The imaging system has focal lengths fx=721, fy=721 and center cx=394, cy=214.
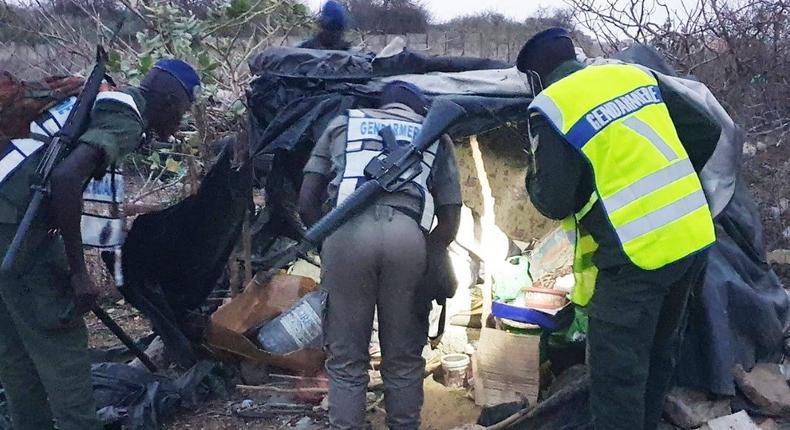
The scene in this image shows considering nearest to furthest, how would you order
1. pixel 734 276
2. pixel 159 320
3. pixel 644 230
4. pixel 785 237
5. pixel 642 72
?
pixel 644 230, pixel 642 72, pixel 734 276, pixel 159 320, pixel 785 237

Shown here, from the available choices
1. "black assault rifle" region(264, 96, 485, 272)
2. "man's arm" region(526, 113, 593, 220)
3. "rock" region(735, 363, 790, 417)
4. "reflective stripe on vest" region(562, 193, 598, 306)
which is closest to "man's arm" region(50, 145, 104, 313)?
"black assault rifle" region(264, 96, 485, 272)

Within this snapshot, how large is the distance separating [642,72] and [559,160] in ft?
1.53

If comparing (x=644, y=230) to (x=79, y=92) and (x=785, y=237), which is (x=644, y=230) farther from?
(x=785, y=237)

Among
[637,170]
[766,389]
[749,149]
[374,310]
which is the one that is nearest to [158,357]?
[374,310]

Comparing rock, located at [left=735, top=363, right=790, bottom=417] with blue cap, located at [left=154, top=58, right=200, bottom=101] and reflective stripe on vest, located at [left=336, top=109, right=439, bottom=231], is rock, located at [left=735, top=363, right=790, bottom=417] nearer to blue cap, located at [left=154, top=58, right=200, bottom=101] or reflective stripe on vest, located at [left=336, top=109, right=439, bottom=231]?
reflective stripe on vest, located at [left=336, top=109, right=439, bottom=231]

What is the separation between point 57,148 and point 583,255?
6.75 ft

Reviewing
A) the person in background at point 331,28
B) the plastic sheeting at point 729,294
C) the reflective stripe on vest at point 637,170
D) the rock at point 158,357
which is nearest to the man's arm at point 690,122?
the reflective stripe on vest at point 637,170

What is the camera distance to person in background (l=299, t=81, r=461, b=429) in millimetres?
2936

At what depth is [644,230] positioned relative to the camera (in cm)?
246

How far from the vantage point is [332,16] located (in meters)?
4.98

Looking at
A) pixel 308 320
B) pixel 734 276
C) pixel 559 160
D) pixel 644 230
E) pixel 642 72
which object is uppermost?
pixel 642 72

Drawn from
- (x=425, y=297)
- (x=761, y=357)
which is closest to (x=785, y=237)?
(x=761, y=357)

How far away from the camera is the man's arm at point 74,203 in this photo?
8.58 ft

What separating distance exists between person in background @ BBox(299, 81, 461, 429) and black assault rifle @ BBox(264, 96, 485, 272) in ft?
0.11
